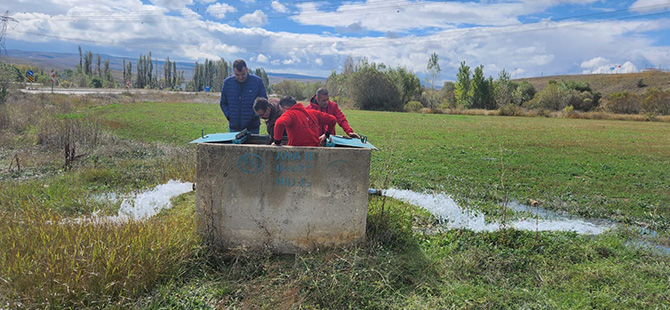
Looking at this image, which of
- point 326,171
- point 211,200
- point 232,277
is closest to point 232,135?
point 211,200

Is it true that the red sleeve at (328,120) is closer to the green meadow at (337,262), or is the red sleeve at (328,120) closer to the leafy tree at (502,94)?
the green meadow at (337,262)

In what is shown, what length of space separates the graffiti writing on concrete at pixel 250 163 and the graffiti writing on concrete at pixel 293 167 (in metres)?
0.18

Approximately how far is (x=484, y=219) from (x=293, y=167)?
3.47m

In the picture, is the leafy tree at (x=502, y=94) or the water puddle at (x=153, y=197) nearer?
the water puddle at (x=153, y=197)

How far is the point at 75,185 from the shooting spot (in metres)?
7.28

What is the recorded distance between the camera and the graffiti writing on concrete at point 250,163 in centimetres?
442

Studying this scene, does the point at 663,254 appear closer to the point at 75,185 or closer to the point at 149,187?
the point at 149,187

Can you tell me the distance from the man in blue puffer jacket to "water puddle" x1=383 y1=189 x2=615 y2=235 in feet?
8.36

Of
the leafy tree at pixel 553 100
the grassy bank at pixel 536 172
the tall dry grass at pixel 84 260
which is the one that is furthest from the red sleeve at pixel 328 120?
the leafy tree at pixel 553 100

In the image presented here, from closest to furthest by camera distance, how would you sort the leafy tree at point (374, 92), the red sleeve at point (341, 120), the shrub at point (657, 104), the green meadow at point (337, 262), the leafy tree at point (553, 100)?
the green meadow at point (337, 262)
the red sleeve at point (341, 120)
the shrub at point (657, 104)
the leafy tree at point (374, 92)
the leafy tree at point (553, 100)

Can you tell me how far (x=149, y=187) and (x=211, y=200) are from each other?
12.4 ft

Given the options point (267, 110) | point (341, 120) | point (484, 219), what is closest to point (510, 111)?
point (484, 219)

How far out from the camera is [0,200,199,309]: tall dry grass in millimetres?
3332

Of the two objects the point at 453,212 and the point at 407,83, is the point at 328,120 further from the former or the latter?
the point at 407,83
